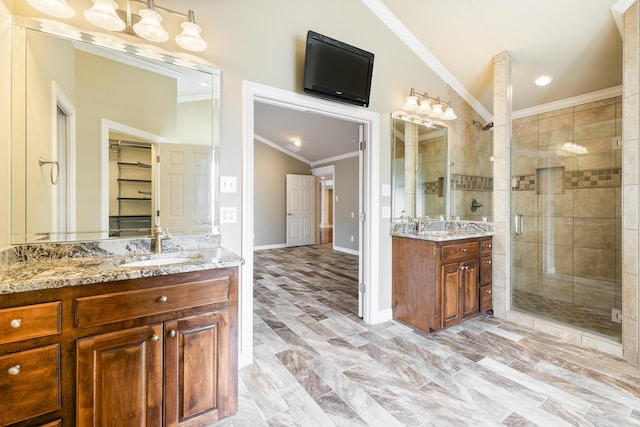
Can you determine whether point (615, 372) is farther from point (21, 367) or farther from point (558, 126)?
point (21, 367)

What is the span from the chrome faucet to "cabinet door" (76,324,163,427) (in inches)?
23.1

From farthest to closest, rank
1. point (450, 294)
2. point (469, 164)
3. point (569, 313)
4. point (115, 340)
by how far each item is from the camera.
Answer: point (469, 164), point (569, 313), point (450, 294), point (115, 340)

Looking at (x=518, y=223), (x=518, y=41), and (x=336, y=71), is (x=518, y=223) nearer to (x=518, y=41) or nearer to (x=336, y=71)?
(x=518, y=41)

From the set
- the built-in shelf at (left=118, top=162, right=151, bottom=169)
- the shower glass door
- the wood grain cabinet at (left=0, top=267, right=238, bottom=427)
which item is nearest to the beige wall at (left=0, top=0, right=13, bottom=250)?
the built-in shelf at (left=118, top=162, right=151, bottom=169)

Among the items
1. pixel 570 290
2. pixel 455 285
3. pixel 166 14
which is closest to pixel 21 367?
pixel 166 14

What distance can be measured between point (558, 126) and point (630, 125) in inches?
51.6

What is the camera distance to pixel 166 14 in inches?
69.7

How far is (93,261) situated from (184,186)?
0.67 m

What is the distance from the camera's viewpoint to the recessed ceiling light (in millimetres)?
3012

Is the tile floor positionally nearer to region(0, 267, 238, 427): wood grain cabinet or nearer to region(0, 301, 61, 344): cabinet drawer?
region(0, 267, 238, 427): wood grain cabinet

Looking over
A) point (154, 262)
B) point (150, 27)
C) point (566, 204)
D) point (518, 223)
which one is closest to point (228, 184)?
point (154, 262)

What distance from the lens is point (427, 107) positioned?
290cm

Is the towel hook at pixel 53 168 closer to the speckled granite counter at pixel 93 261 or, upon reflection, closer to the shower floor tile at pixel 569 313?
the speckled granite counter at pixel 93 261

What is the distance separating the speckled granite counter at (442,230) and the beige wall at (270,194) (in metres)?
5.06
